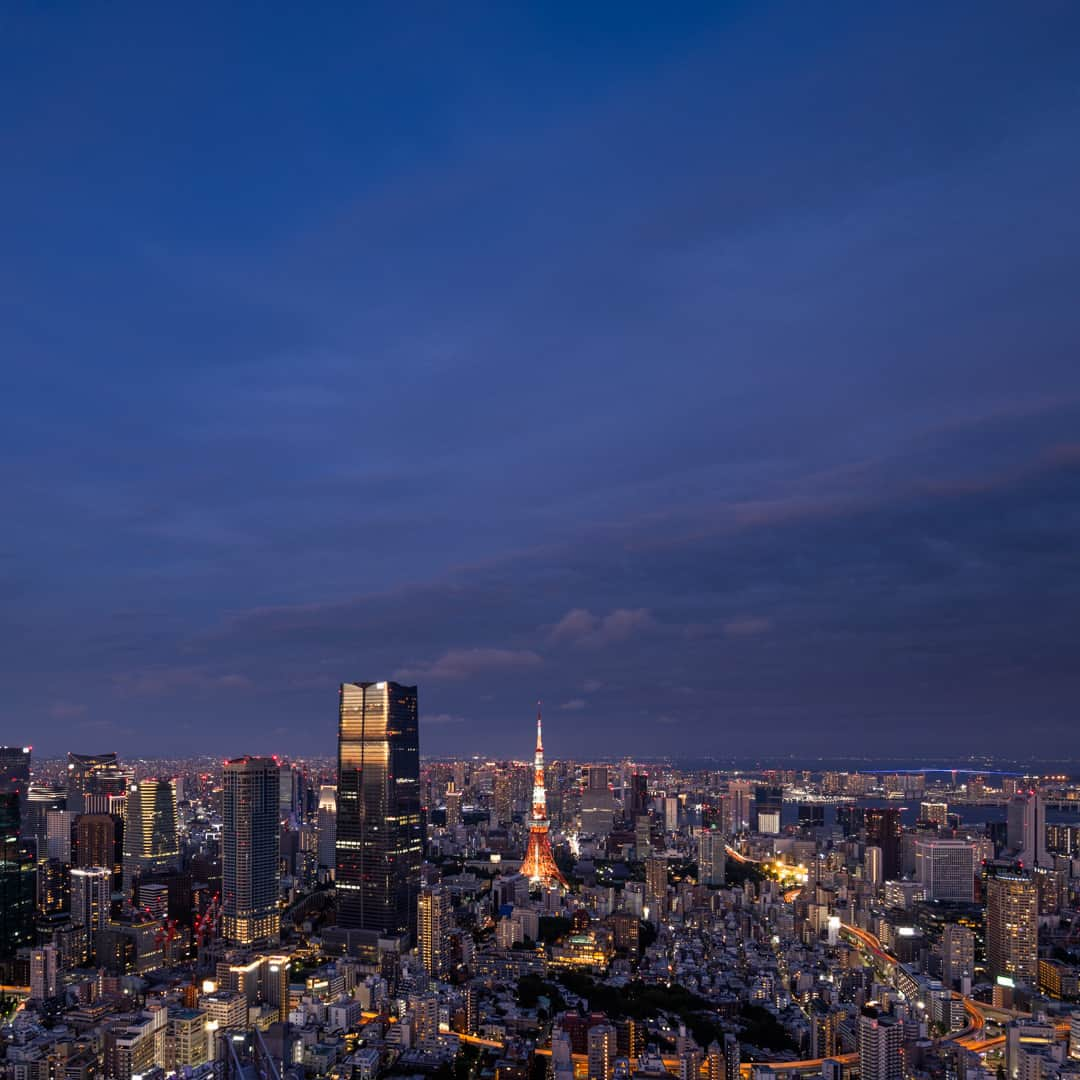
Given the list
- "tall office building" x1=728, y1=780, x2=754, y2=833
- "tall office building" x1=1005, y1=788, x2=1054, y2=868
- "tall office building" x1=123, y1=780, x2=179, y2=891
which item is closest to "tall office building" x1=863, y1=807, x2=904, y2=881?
"tall office building" x1=1005, y1=788, x2=1054, y2=868

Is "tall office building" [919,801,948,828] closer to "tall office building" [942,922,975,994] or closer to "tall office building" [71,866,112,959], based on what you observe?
"tall office building" [942,922,975,994]

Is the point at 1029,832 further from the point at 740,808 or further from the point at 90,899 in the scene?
the point at 90,899

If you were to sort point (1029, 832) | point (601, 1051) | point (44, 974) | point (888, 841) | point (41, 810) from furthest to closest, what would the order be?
point (41, 810) → point (1029, 832) → point (888, 841) → point (44, 974) → point (601, 1051)

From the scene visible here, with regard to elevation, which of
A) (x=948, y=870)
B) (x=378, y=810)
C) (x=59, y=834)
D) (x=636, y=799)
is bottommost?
(x=636, y=799)

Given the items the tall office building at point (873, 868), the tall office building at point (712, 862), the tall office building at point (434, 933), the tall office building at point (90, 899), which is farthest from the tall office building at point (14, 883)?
the tall office building at point (873, 868)

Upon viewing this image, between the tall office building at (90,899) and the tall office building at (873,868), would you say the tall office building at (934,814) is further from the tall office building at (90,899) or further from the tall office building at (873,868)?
the tall office building at (90,899)

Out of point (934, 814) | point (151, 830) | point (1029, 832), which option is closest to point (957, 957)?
point (1029, 832)

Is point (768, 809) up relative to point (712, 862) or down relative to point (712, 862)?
down

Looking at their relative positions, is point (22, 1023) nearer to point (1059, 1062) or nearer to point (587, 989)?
point (587, 989)
